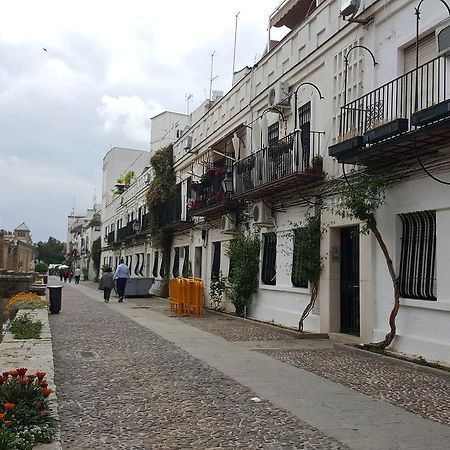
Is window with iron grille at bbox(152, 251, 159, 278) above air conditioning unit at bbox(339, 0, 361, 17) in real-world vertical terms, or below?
below

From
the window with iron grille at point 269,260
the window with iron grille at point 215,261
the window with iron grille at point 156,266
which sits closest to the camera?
the window with iron grille at point 269,260

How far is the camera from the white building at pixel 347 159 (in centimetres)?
854

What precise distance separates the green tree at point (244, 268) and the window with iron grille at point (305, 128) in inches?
130

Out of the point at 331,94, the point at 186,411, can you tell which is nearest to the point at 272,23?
the point at 331,94

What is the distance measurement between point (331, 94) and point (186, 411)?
26.4 ft

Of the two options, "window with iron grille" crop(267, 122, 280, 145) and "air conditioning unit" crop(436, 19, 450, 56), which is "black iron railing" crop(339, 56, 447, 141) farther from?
"window with iron grille" crop(267, 122, 280, 145)

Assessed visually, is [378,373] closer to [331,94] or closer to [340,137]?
[340,137]

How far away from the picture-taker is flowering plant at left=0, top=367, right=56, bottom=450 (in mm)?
4125

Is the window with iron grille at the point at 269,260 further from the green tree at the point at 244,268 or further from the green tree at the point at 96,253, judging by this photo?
the green tree at the point at 96,253

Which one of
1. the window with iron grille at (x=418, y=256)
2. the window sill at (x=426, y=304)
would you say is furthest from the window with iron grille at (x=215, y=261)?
the window sill at (x=426, y=304)

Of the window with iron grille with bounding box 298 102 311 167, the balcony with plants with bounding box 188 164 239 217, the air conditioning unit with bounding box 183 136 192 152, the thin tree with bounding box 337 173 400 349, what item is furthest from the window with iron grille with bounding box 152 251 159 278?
the thin tree with bounding box 337 173 400 349

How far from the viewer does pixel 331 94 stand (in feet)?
38.5

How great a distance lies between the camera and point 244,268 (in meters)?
14.9

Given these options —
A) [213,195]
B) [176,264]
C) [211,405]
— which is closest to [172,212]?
[176,264]
